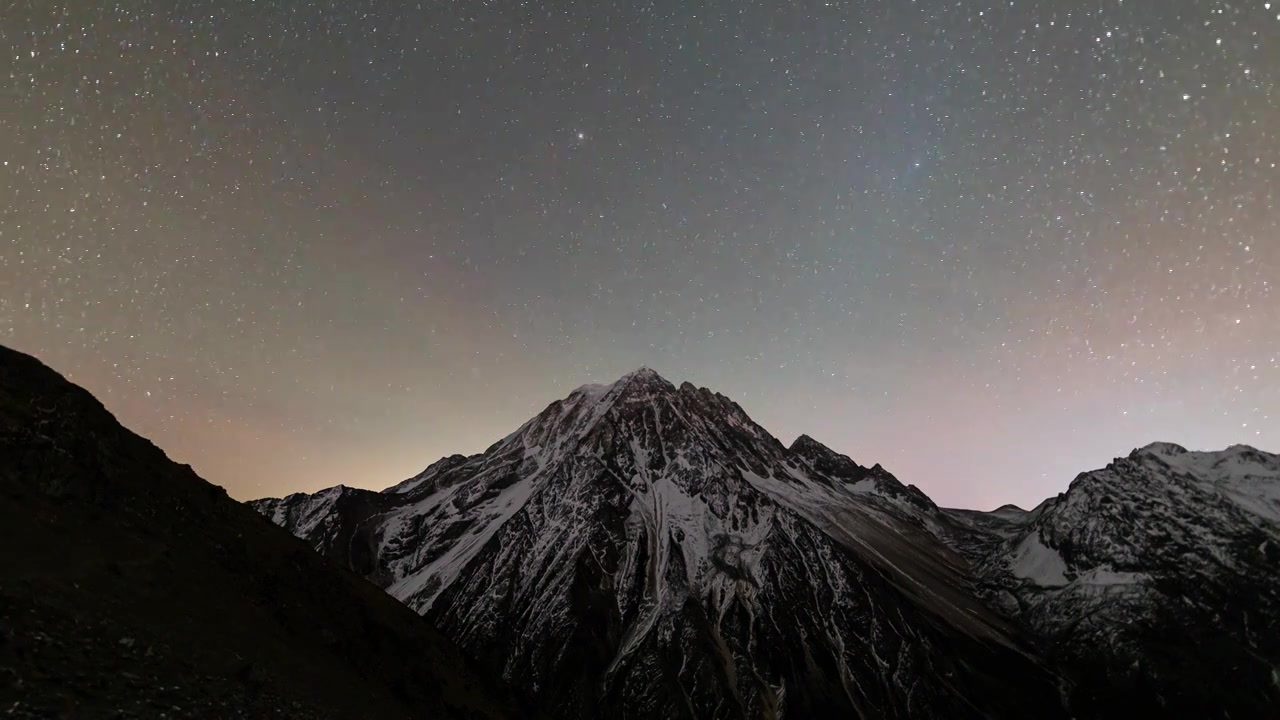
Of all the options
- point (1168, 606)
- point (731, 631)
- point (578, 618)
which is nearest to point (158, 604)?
point (578, 618)

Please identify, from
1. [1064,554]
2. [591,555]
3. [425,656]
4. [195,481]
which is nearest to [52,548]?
[195,481]

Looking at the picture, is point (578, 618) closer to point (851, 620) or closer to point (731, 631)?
point (731, 631)

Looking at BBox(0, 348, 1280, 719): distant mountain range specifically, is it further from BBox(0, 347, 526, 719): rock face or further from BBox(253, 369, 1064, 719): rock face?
BBox(253, 369, 1064, 719): rock face

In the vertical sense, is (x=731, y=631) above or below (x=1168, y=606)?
below

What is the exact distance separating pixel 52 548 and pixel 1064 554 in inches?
9597

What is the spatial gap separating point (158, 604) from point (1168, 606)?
734 feet

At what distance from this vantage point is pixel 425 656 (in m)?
43.5

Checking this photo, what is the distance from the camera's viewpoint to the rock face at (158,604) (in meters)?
17.6

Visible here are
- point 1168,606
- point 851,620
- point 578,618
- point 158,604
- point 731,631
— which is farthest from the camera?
point 851,620

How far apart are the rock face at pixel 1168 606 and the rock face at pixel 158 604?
7170 inches

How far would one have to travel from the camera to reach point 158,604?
80.4 feet

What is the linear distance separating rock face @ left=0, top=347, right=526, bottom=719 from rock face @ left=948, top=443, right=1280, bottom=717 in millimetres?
182124

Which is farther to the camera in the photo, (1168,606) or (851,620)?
(851,620)

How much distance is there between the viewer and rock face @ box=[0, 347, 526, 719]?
17.6 m
